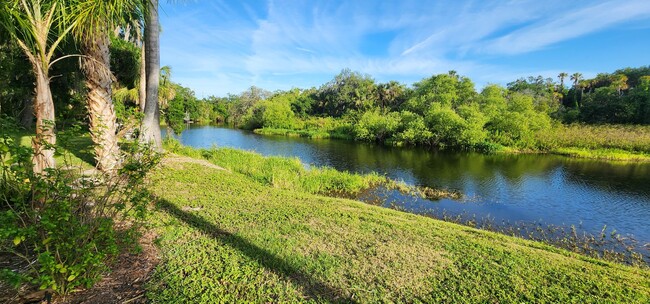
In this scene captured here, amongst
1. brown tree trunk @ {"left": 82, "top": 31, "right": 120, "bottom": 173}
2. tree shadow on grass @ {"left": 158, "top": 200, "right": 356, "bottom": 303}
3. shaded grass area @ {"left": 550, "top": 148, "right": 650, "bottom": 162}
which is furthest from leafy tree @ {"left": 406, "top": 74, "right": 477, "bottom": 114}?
tree shadow on grass @ {"left": 158, "top": 200, "right": 356, "bottom": 303}

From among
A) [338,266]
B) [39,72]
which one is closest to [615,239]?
[338,266]

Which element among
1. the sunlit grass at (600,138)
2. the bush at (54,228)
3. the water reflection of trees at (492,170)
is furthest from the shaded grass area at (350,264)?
the sunlit grass at (600,138)

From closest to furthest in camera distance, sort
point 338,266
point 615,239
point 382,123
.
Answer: point 338,266 → point 615,239 → point 382,123

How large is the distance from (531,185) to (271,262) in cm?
1586

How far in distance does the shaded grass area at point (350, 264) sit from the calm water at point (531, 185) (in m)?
5.40

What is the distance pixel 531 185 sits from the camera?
15.4 metres

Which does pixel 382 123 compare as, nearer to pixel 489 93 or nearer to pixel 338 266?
pixel 489 93

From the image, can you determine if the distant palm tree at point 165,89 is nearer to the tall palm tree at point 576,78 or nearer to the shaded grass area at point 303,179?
the shaded grass area at point 303,179

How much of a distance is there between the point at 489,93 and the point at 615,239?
32.1m

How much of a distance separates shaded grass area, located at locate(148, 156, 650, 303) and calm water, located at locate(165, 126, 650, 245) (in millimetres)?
5396

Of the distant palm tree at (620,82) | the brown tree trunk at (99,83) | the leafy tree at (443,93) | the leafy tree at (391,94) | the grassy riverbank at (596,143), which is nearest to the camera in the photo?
the brown tree trunk at (99,83)

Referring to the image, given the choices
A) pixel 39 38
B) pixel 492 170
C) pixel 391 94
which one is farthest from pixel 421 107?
pixel 39 38

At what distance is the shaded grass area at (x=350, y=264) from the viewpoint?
140 inches

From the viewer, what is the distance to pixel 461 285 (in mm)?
3846
